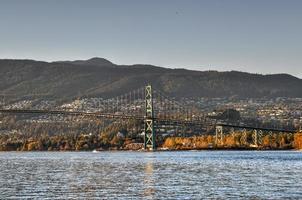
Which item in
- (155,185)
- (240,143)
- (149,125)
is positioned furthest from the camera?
A: (240,143)

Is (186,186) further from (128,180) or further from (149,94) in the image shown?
(149,94)

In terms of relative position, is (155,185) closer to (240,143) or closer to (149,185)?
(149,185)

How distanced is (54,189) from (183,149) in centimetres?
13750

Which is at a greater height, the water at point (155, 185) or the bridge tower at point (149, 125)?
the bridge tower at point (149, 125)

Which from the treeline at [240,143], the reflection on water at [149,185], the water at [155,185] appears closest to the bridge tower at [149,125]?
the treeline at [240,143]

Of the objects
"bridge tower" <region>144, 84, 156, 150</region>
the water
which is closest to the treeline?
"bridge tower" <region>144, 84, 156, 150</region>

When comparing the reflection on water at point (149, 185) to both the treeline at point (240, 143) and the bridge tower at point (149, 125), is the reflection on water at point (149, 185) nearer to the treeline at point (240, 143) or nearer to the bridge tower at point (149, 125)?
the bridge tower at point (149, 125)

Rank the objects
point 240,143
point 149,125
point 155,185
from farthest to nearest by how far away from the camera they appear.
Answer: point 240,143, point 149,125, point 155,185

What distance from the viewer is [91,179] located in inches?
2372

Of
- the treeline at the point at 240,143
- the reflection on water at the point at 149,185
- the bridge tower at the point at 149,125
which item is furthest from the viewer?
the treeline at the point at 240,143

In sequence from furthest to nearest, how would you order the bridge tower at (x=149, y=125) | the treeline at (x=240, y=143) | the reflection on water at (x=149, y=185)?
the treeline at (x=240, y=143), the bridge tower at (x=149, y=125), the reflection on water at (x=149, y=185)

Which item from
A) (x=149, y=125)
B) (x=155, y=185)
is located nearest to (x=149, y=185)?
(x=155, y=185)

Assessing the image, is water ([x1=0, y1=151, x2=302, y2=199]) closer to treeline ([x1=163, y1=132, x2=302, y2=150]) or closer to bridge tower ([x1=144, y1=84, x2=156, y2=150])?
bridge tower ([x1=144, y1=84, x2=156, y2=150])

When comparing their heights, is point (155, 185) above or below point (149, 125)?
below
